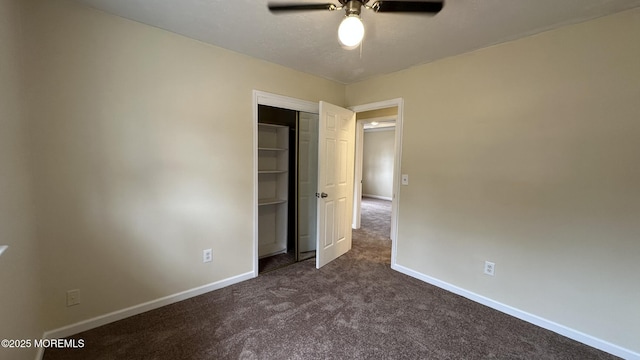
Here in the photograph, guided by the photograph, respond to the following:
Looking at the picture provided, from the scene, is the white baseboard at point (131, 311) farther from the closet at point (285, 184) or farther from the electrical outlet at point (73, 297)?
the closet at point (285, 184)

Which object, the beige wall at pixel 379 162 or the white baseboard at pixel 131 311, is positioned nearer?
the white baseboard at pixel 131 311

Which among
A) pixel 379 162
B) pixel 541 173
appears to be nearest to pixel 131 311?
pixel 541 173

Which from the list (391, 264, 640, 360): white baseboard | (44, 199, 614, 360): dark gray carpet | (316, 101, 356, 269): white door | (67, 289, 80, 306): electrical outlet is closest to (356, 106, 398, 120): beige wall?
(316, 101, 356, 269): white door

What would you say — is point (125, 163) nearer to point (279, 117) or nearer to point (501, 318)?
point (279, 117)

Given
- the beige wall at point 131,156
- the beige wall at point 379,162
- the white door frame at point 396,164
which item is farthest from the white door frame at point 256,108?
the beige wall at point 379,162

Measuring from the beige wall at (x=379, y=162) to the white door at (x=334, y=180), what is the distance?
507 centimetres

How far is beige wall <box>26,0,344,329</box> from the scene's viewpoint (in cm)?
170

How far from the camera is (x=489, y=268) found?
2361 mm

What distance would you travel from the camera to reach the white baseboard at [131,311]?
5.85 ft

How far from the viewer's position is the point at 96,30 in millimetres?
1811

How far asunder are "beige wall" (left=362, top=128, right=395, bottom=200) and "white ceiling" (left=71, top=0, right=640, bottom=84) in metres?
6.03

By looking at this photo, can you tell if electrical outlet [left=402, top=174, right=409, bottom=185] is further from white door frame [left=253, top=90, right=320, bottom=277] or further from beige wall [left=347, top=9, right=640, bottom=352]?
white door frame [left=253, top=90, right=320, bottom=277]

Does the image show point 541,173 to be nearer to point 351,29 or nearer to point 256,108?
point 351,29

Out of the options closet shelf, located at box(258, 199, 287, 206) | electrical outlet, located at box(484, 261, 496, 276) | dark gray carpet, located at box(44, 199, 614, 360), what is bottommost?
dark gray carpet, located at box(44, 199, 614, 360)
